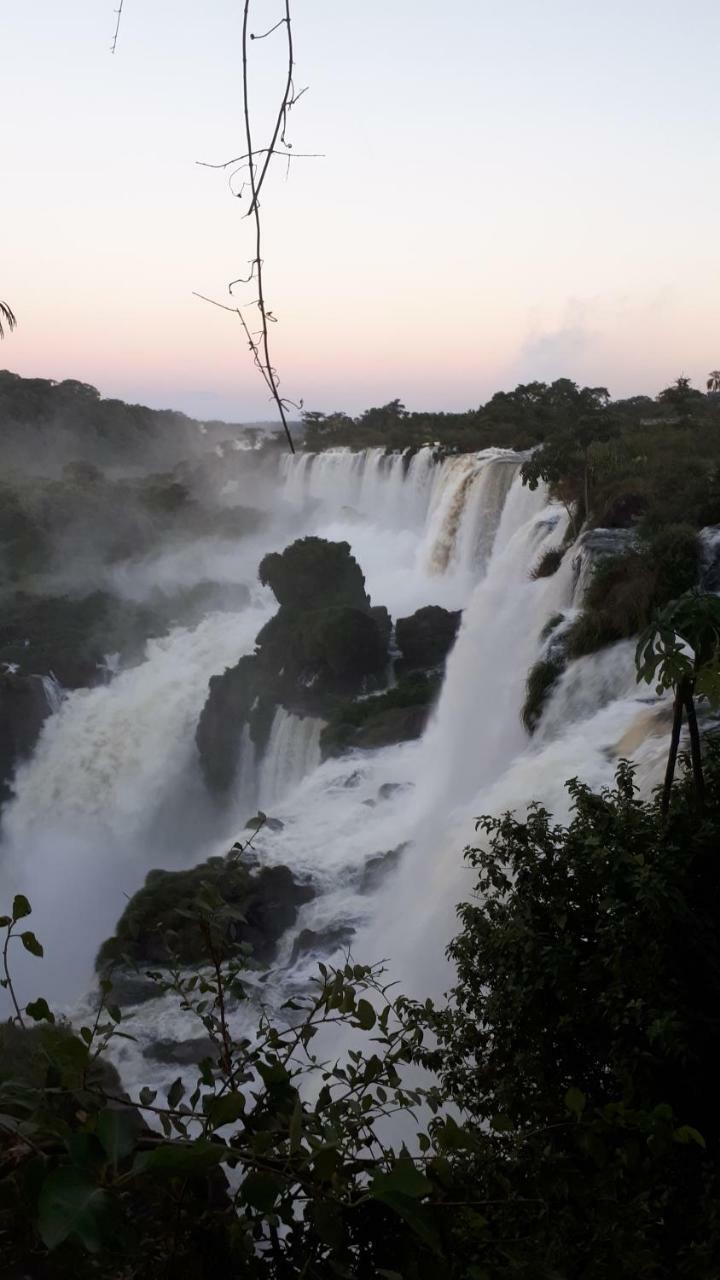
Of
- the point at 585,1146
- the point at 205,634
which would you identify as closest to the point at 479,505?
the point at 205,634

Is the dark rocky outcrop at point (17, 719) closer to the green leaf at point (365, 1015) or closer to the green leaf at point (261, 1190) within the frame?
the green leaf at point (365, 1015)

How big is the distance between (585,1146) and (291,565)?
2410cm

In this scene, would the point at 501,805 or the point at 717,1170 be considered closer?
the point at 717,1170

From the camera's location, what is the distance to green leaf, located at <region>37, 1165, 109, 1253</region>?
2.95 ft

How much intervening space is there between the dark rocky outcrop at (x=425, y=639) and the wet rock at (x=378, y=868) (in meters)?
8.61

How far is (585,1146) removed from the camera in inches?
59.5

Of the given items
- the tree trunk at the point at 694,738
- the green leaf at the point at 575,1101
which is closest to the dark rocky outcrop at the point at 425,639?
the tree trunk at the point at 694,738

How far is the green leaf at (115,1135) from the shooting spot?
3.34ft

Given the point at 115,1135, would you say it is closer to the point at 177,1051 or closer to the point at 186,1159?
the point at 186,1159

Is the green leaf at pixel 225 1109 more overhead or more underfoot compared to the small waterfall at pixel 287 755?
more overhead

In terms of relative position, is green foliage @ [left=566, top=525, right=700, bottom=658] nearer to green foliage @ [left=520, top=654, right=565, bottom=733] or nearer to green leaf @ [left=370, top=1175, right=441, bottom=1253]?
green foliage @ [left=520, top=654, right=565, bottom=733]

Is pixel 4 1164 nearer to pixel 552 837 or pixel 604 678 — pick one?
pixel 552 837

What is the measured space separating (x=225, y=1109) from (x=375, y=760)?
16.1m

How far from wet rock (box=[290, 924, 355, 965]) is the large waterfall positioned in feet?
0.51
